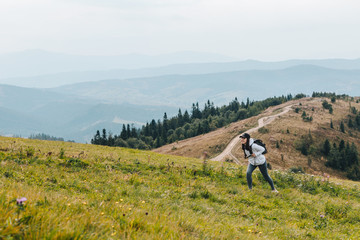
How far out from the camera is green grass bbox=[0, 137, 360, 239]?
4465 millimetres

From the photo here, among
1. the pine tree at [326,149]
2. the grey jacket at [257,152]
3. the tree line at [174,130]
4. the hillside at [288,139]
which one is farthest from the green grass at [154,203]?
the tree line at [174,130]

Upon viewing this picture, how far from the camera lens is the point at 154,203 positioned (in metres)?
8.80

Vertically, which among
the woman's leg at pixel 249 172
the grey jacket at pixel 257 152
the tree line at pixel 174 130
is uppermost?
the grey jacket at pixel 257 152

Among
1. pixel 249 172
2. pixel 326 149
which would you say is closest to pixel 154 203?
pixel 249 172

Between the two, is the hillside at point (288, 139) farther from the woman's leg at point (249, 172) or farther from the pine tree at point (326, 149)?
the woman's leg at point (249, 172)

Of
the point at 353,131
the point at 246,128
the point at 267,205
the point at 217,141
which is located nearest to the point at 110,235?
the point at 267,205

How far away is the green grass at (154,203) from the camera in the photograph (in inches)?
176

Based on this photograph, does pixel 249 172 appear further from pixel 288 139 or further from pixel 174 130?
pixel 174 130

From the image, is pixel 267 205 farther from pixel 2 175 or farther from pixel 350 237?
pixel 2 175

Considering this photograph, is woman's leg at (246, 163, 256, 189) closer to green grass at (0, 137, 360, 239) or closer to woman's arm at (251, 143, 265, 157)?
green grass at (0, 137, 360, 239)

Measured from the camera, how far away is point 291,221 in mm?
9602

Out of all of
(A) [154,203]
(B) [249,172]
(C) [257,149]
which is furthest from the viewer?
(B) [249,172]

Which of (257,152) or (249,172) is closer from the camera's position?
(257,152)

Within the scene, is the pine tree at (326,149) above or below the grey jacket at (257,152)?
below
